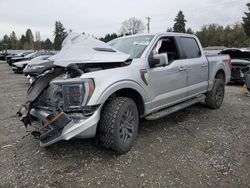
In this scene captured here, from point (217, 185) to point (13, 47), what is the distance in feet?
294

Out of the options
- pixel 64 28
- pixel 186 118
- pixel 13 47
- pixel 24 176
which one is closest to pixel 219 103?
pixel 186 118

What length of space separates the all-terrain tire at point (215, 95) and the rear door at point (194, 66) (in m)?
0.37

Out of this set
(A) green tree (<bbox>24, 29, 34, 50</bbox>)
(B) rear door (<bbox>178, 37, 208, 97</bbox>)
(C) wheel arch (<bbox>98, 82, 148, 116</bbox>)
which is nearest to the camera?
(C) wheel arch (<bbox>98, 82, 148, 116</bbox>)

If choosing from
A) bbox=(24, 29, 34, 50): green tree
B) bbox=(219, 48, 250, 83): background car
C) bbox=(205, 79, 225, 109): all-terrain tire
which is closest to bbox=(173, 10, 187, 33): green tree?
bbox=(24, 29, 34, 50): green tree

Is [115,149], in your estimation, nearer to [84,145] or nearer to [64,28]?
[84,145]

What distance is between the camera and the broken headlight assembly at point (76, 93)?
2707mm

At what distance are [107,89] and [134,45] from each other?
1.47 meters

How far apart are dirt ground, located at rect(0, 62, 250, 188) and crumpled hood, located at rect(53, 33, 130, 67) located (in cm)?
139

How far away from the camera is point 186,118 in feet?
16.0

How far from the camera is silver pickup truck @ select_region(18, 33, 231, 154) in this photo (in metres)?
2.72

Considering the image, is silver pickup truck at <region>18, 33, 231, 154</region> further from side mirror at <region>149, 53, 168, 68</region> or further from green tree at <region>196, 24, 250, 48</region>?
green tree at <region>196, 24, 250, 48</region>

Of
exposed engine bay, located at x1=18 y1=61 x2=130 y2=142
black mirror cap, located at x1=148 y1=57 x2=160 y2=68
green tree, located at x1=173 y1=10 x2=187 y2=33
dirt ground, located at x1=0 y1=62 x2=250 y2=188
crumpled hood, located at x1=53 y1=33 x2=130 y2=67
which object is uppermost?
green tree, located at x1=173 y1=10 x2=187 y2=33

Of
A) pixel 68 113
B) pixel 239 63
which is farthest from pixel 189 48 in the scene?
pixel 239 63

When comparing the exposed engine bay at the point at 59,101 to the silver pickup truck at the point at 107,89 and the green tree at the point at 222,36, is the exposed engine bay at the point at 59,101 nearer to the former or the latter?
the silver pickup truck at the point at 107,89
